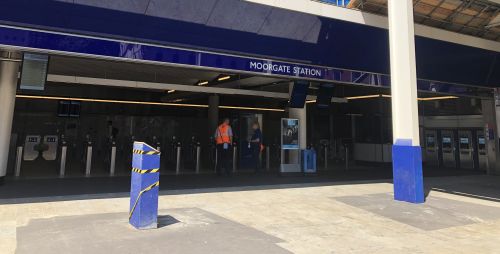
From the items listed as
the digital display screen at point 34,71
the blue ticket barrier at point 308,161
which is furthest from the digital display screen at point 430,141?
the digital display screen at point 34,71

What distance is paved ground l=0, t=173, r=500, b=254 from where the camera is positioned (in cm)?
432

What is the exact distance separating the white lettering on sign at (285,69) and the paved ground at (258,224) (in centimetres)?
328

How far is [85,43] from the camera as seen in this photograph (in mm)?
7312

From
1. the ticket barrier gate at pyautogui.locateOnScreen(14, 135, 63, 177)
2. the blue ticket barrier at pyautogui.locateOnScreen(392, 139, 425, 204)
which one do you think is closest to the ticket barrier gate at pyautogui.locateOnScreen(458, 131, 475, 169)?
the blue ticket barrier at pyautogui.locateOnScreen(392, 139, 425, 204)

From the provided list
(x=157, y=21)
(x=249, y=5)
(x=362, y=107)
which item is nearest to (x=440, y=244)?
(x=249, y=5)

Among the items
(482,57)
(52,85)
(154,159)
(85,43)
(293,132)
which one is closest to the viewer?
(154,159)

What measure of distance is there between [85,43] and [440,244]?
7410 millimetres

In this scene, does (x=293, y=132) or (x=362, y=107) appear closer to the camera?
(x=293, y=132)

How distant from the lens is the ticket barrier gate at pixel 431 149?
1681cm

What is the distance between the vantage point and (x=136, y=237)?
4.54 m

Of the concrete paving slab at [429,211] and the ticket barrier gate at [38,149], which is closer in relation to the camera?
the concrete paving slab at [429,211]

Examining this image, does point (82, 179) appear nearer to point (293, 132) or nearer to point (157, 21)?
point (157, 21)

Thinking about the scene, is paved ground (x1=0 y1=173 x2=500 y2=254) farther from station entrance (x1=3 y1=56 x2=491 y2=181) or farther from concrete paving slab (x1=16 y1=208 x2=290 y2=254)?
station entrance (x1=3 y1=56 x2=491 y2=181)

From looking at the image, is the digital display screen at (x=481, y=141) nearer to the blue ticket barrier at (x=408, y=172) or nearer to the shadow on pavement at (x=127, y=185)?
the shadow on pavement at (x=127, y=185)
